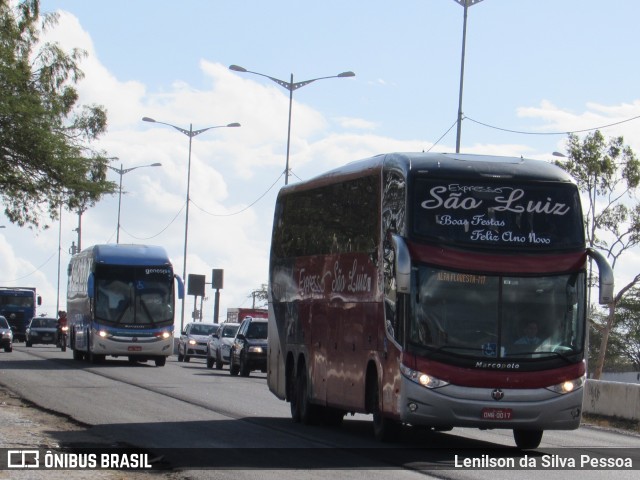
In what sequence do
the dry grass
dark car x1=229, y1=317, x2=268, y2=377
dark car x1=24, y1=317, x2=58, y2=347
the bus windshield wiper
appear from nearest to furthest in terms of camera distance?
the dry grass → dark car x1=229, y1=317, x2=268, y2=377 → the bus windshield wiper → dark car x1=24, y1=317, x2=58, y2=347

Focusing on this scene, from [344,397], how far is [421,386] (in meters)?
3.37

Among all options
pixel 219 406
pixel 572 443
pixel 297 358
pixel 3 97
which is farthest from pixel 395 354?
pixel 3 97

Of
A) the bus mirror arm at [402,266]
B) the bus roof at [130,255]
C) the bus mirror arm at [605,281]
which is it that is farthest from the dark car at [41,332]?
the bus mirror arm at [605,281]

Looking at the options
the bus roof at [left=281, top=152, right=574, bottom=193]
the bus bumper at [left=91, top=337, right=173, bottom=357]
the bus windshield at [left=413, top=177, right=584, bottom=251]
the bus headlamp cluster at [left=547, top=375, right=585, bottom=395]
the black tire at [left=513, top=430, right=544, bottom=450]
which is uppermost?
the bus roof at [left=281, top=152, right=574, bottom=193]

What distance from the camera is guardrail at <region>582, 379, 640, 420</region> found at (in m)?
25.7

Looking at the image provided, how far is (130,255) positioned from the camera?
4228 centimetres

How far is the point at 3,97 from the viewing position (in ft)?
111

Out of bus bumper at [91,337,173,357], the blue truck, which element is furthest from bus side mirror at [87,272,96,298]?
the blue truck

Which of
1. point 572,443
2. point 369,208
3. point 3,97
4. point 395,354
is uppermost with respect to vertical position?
point 3,97

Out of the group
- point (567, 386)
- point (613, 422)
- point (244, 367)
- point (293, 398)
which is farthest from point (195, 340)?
point (567, 386)

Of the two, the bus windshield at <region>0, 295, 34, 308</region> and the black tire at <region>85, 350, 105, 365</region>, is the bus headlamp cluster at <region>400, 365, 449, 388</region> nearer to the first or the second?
the black tire at <region>85, 350, 105, 365</region>

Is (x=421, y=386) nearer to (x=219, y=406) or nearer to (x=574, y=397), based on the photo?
(x=574, y=397)

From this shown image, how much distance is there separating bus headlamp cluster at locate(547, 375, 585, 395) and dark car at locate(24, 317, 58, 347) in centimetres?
5498

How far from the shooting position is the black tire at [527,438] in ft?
59.3
